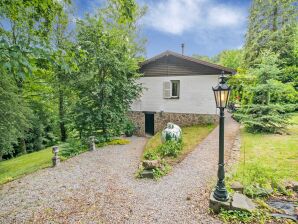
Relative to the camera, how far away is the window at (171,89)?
14.2 metres

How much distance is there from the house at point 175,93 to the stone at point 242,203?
9.26 meters

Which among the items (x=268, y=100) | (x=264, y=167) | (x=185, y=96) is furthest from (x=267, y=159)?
(x=185, y=96)

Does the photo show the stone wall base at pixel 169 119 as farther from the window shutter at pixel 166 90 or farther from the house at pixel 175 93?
the window shutter at pixel 166 90

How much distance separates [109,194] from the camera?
17.3ft

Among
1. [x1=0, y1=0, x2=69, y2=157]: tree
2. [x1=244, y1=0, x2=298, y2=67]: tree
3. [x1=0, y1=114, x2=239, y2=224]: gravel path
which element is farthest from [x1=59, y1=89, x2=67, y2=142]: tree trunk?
[x1=244, y1=0, x2=298, y2=67]: tree

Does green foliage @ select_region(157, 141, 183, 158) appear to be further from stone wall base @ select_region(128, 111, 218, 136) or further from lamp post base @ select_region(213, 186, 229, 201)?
stone wall base @ select_region(128, 111, 218, 136)

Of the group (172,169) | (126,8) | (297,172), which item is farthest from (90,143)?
(297,172)

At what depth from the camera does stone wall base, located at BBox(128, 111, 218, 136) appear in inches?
531

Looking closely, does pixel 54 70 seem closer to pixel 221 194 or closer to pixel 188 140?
pixel 188 140

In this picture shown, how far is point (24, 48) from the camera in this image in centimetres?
276

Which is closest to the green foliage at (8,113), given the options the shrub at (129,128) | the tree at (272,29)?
the shrub at (129,128)

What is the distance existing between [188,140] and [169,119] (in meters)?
4.30

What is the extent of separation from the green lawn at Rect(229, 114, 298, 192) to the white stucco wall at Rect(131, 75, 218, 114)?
11.3ft

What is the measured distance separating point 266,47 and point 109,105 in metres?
15.6
